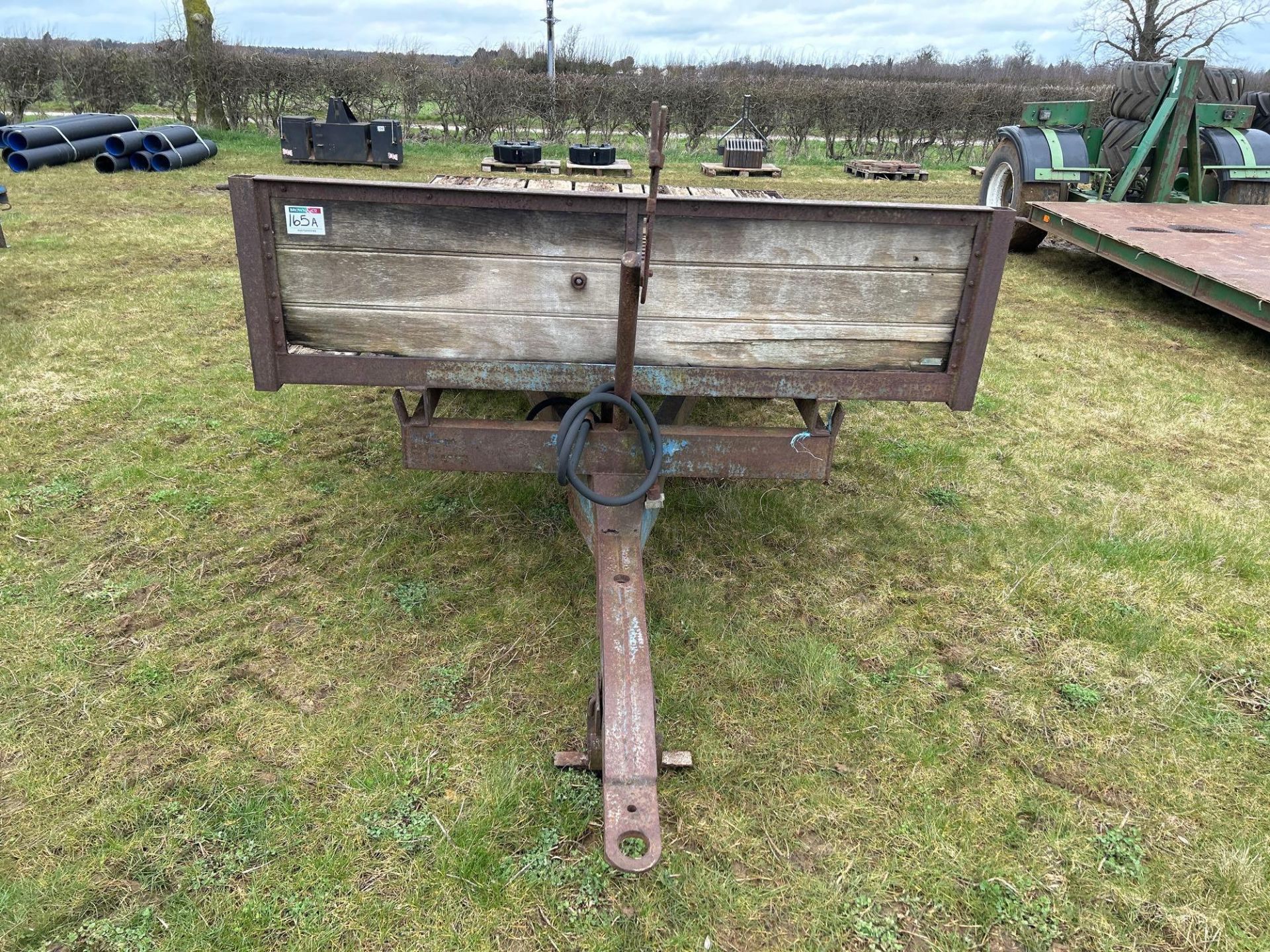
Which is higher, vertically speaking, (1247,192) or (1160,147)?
(1160,147)

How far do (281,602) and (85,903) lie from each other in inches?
46.2

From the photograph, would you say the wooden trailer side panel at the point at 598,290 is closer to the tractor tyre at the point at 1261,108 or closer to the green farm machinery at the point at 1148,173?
the green farm machinery at the point at 1148,173

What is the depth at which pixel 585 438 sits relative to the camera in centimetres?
224

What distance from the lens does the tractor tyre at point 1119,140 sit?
880 centimetres

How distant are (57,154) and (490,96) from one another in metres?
8.18

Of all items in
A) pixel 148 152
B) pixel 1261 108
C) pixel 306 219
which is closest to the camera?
pixel 306 219

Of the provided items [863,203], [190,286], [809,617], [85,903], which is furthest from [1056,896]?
[190,286]

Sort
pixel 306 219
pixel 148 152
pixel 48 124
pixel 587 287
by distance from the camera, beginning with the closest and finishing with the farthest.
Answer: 1. pixel 306 219
2. pixel 587 287
3. pixel 48 124
4. pixel 148 152

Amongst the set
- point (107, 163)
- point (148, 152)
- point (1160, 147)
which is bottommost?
point (107, 163)

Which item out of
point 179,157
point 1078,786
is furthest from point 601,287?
point 179,157

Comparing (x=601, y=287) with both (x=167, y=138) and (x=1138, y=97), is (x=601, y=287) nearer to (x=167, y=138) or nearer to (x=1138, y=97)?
(x=1138, y=97)

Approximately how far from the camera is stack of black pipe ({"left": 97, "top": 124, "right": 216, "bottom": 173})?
12.1 m

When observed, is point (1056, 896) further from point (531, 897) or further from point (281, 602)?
point (281, 602)

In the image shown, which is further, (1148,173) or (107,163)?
(107,163)
